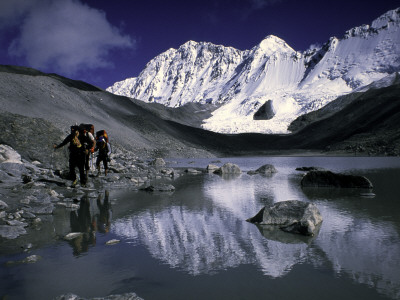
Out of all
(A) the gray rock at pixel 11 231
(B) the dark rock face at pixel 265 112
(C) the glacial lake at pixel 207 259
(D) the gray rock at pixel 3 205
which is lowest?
(C) the glacial lake at pixel 207 259

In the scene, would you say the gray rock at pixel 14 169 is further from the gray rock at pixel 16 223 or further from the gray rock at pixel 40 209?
the gray rock at pixel 16 223

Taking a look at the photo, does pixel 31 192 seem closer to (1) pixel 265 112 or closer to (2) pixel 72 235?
(2) pixel 72 235

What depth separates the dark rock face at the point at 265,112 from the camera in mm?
171450

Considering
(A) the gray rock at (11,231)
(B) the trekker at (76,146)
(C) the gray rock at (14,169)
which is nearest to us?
(A) the gray rock at (11,231)

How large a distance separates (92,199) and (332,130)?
118 meters

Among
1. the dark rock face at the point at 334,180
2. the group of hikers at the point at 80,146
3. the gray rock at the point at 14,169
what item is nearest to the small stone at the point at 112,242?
the group of hikers at the point at 80,146

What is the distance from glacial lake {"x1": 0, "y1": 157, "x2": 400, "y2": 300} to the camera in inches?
167

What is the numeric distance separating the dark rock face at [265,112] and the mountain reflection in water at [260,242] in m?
165

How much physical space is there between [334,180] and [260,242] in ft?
35.6

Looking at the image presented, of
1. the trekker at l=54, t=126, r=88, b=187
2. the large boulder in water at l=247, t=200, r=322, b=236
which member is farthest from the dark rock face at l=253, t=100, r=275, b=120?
the large boulder in water at l=247, t=200, r=322, b=236

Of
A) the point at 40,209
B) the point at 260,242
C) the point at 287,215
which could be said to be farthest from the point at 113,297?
the point at 40,209

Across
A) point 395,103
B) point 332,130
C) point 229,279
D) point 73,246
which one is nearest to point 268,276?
point 229,279

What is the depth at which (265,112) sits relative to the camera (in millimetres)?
174125

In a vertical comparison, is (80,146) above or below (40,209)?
above
